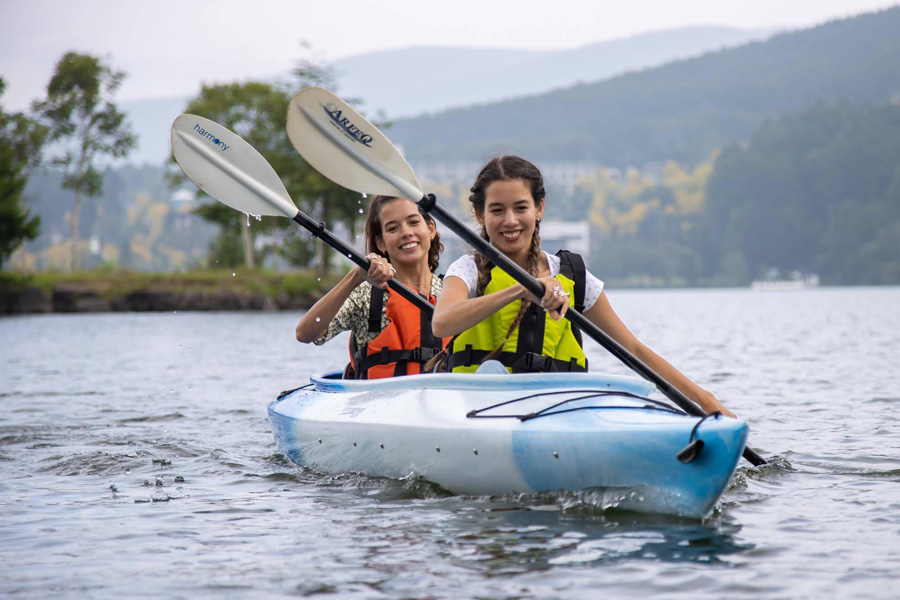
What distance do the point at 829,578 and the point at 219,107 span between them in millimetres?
37338

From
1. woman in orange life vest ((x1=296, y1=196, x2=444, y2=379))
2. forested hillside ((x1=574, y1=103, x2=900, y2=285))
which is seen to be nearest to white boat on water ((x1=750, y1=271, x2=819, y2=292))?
forested hillside ((x1=574, y1=103, x2=900, y2=285))

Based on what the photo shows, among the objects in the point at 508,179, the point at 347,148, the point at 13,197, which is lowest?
the point at 508,179

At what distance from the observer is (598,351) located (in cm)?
1844

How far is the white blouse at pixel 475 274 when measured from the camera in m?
4.70

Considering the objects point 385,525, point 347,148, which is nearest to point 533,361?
point 385,525

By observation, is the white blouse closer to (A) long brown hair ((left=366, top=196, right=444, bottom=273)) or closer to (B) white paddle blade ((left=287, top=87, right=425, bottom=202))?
(B) white paddle blade ((left=287, top=87, right=425, bottom=202))

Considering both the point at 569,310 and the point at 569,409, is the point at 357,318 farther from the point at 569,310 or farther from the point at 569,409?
the point at 569,409

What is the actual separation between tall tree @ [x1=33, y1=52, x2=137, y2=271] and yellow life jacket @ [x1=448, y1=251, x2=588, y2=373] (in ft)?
115

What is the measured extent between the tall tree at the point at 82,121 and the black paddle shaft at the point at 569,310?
3515 cm

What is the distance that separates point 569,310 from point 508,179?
65cm

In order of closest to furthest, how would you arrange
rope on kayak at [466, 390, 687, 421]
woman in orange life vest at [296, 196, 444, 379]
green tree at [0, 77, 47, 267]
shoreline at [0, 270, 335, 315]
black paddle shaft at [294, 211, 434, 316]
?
1. rope on kayak at [466, 390, 687, 421]
2. black paddle shaft at [294, 211, 434, 316]
3. woman in orange life vest at [296, 196, 444, 379]
4. green tree at [0, 77, 47, 267]
5. shoreline at [0, 270, 335, 315]

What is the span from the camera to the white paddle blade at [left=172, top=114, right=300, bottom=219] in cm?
605

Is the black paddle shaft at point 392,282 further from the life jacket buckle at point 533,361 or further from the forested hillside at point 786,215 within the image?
the forested hillside at point 786,215

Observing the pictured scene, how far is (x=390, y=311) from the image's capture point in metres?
5.61
